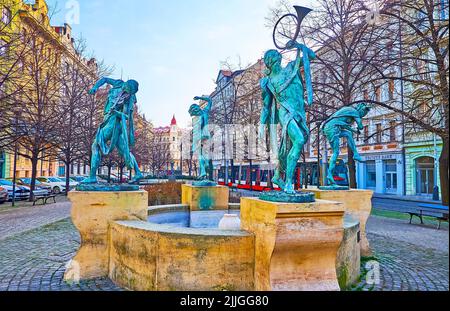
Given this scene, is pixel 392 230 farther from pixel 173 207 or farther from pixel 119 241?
pixel 119 241

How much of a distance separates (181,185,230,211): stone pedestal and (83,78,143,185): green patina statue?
2615 millimetres

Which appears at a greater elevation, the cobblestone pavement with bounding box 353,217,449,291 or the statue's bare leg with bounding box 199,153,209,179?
the statue's bare leg with bounding box 199,153,209,179

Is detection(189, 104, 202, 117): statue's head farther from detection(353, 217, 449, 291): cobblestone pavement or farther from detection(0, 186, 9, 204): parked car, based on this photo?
detection(0, 186, 9, 204): parked car

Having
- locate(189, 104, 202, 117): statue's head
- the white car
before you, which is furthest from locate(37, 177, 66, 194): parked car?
locate(189, 104, 202, 117): statue's head

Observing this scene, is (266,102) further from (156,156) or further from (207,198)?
(156,156)

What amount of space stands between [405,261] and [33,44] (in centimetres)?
1826

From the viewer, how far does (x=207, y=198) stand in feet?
28.3

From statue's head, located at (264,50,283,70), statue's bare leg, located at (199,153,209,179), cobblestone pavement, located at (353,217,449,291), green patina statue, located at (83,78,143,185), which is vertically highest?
statue's head, located at (264,50,283,70)

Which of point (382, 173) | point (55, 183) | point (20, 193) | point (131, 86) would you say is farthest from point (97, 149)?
point (382, 173)

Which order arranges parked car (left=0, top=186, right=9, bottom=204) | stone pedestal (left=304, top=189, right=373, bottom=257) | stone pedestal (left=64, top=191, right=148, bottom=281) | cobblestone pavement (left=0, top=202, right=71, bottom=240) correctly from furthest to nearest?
parked car (left=0, top=186, right=9, bottom=204)
cobblestone pavement (left=0, top=202, right=71, bottom=240)
stone pedestal (left=304, top=189, right=373, bottom=257)
stone pedestal (left=64, top=191, right=148, bottom=281)

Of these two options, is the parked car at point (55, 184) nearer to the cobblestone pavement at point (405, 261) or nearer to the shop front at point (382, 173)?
the cobblestone pavement at point (405, 261)

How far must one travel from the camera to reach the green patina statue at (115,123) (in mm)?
5914

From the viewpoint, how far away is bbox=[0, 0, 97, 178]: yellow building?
1421 cm
